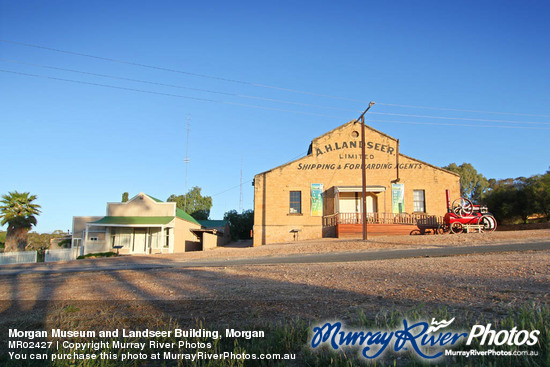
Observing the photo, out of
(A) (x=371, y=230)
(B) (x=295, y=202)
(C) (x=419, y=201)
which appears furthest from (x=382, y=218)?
(B) (x=295, y=202)

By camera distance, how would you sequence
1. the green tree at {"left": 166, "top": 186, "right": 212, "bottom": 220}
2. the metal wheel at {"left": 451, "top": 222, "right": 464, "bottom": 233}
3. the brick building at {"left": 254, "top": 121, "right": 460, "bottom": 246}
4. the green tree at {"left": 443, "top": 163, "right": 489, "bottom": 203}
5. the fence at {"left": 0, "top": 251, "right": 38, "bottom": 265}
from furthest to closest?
1. the green tree at {"left": 166, "top": 186, "right": 212, "bottom": 220}
2. the green tree at {"left": 443, "top": 163, "right": 489, "bottom": 203}
3. the brick building at {"left": 254, "top": 121, "right": 460, "bottom": 246}
4. the fence at {"left": 0, "top": 251, "right": 38, "bottom": 265}
5. the metal wheel at {"left": 451, "top": 222, "right": 464, "bottom": 233}

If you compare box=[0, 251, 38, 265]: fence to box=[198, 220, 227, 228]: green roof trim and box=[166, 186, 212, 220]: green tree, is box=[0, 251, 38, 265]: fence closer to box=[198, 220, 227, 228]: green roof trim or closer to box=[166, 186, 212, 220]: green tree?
box=[198, 220, 227, 228]: green roof trim

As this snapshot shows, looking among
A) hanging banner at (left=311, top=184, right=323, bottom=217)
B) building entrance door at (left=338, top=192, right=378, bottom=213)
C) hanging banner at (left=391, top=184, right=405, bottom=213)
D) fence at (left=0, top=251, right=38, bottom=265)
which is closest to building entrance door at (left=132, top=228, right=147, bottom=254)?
fence at (left=0, top=251, right=38, bottom=265)

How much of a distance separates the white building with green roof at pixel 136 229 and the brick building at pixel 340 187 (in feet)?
29.3

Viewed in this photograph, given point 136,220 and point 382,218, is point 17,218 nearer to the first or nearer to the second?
point 136,220

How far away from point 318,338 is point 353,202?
994 inches

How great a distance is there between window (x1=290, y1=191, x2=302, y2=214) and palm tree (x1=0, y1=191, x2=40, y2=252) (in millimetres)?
26738

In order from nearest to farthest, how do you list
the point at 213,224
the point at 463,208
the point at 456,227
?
1. the point at 463,208
2. the point at 456,227
3. the point at 213,224

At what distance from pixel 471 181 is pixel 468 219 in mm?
39270

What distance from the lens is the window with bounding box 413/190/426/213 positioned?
2875 centimetres

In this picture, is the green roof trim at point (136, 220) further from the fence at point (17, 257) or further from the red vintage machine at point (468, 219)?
the red vintage machine at point (468, 219)

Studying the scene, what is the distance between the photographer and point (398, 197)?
28.6 metres

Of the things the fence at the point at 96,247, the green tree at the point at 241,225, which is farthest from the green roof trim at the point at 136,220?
the green tree at the point at 241,225

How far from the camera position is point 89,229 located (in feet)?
107
